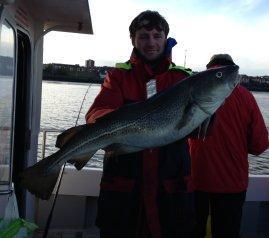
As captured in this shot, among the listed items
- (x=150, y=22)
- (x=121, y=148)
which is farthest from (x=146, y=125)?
(x=150, y=22)

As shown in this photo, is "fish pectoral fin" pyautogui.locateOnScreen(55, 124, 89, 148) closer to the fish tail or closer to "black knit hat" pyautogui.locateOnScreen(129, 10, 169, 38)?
the fish tail

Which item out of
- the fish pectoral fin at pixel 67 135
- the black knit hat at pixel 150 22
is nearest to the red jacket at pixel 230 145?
the black knit hat at pixel 150 22

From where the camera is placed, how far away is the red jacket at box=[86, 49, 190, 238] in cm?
374

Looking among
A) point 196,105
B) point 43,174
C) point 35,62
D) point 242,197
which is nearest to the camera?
point 196,105

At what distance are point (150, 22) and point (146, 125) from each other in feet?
3.04

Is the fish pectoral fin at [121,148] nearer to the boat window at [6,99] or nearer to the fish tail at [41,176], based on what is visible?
the fish tail at [41,176]

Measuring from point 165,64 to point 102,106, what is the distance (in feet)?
1.88

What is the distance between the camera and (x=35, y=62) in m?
5.96

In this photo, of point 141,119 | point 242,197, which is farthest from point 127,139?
point 242,197

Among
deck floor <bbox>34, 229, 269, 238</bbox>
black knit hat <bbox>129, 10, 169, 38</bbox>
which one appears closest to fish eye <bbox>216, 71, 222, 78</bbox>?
black knit hat <bbox>129, 10, 169, 38</bbox>

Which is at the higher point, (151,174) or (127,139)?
(127,139)

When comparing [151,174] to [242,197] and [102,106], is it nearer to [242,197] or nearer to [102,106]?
[102,106]

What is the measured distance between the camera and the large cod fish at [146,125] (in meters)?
3.22

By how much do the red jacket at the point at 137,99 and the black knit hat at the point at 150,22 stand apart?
0.75 ft
